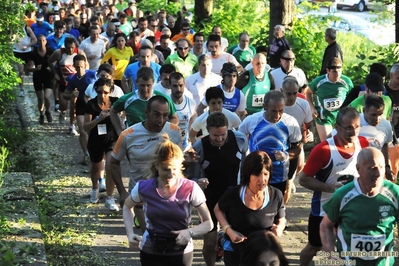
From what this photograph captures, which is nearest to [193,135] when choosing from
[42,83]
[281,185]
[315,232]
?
[281,185]

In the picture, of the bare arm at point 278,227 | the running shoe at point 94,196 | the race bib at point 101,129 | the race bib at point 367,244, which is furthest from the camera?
the running shoe at point 94,196

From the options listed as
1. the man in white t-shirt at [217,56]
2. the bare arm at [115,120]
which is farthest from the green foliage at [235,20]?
the bare arm at [115,120]

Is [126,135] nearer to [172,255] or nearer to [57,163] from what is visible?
[172,255]

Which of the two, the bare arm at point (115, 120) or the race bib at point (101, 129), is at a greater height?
the bare arm at point (115, 120)

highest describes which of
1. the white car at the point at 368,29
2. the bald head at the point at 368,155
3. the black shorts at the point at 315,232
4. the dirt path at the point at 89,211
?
the bald head at the point at 368,155

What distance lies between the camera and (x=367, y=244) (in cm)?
618

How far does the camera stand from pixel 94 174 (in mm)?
11547

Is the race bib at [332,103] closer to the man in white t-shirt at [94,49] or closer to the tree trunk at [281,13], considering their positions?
the man in white t-shirt at [94,49]

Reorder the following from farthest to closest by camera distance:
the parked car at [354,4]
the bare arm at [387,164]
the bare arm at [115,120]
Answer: the parked car at [354,4] < the bare arm at [115,120] < the bare arm at [387,164]

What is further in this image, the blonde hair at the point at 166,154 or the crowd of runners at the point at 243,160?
the blonde hair at the point at 166,154

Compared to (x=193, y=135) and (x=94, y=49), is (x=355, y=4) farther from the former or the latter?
(x=193, y=135)

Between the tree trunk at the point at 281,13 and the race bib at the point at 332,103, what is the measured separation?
7.25 meters

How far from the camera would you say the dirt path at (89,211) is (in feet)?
31.0

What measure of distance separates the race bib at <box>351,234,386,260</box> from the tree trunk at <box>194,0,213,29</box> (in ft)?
66.5
